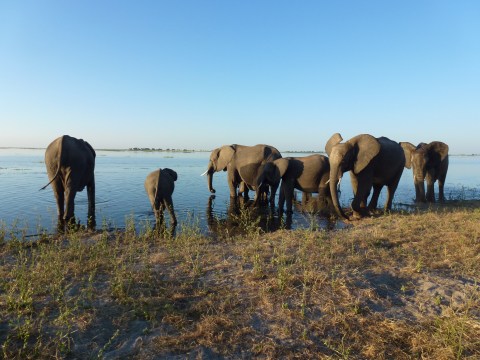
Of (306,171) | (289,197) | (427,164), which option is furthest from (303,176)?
(427,164)

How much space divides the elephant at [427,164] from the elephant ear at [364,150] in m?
5.24

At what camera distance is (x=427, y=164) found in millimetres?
14234

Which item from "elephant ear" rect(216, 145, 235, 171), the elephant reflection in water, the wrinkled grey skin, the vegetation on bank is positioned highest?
"elephant ear" rect(216, 145, 235, 171)

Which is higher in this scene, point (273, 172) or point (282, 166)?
point (282, 166)

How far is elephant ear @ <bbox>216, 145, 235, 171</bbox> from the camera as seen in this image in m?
17.1

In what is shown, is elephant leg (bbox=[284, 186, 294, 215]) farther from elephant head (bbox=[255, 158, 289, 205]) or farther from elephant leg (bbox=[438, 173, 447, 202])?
elephant leg (bbox=[438, 173, 447, 202])

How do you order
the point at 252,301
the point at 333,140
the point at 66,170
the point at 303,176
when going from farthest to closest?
the point at 333,140, the point at 303,176, the point at 66,170, the point at 252,301

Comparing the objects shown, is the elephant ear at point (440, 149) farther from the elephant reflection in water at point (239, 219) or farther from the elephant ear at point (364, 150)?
the elephant reflection in water at point (239, 219)

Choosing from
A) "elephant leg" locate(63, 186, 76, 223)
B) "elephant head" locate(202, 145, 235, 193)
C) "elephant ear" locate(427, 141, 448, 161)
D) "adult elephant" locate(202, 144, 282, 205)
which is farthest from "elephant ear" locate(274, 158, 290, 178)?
"elephant leg" locate(63, 186, 76, 223)

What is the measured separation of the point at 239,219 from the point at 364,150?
4.73m

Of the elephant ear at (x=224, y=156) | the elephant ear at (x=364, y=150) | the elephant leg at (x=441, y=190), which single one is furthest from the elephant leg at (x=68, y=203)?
the elephant leg at (x=441, y=190)

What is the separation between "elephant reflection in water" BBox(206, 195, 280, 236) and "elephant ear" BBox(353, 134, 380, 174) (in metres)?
3.28

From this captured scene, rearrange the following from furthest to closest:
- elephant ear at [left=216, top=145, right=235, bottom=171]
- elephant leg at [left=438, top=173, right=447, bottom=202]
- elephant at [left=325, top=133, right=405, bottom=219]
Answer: elephant ear at [left=216, top=145, right=235, bottom=171] < elephant leg at [left=438, top=173, right=447, bottom=202] < elephant at [left=325, top=133, right=405, bottom=219]

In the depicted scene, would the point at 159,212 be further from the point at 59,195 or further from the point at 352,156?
the point at 352,156
